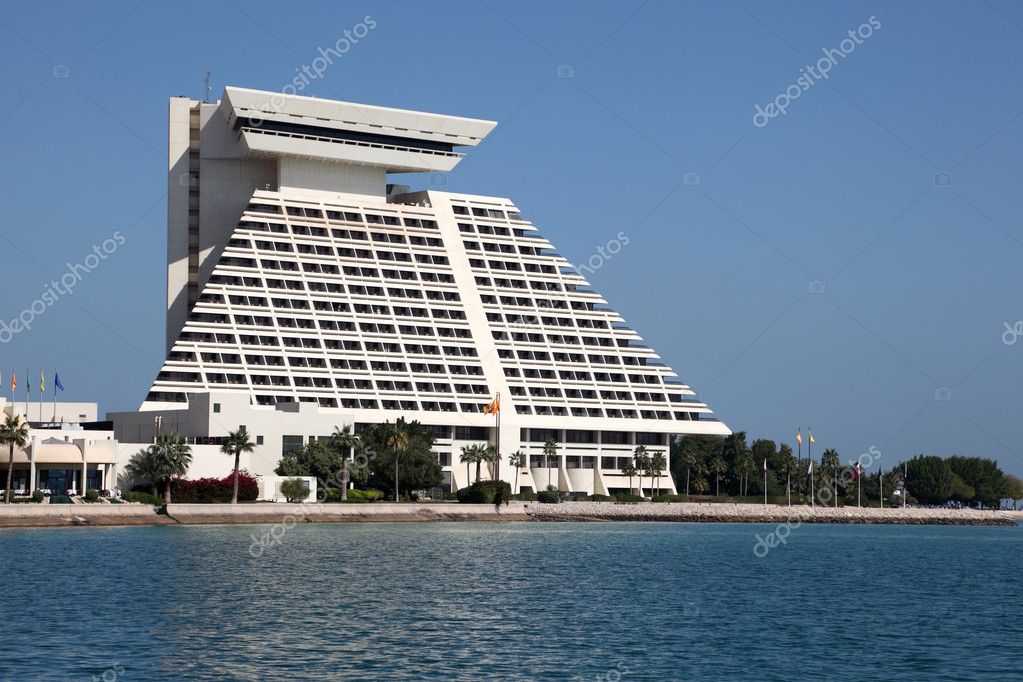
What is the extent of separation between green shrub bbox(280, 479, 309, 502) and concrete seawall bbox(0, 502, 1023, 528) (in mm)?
4718

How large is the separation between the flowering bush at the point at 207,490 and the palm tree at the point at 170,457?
4.71 ft

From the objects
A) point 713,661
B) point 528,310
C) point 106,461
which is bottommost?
point 713,661

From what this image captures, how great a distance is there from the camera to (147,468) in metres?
126

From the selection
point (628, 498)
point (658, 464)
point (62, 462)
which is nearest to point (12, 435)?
point (62, 462)

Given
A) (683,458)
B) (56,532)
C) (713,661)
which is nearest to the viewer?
(713,661)

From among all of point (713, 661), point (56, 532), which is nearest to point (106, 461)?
point (56, 532)

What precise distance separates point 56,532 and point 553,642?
61882mm

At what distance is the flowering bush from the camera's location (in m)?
125

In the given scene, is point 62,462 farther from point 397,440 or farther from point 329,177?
point 329,177

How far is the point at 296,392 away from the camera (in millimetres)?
156375

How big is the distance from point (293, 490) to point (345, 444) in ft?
28.0

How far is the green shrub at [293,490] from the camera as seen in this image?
129m

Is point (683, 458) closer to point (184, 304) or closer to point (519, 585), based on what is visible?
point (184, 304)

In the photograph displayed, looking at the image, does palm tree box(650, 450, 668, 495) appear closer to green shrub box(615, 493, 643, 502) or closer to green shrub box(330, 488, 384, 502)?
green shrub box(615, 493, 643, 502)
